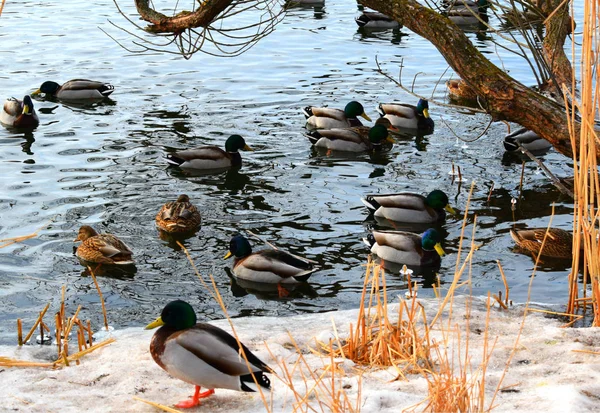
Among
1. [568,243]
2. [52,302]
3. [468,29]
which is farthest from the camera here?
[468,29]

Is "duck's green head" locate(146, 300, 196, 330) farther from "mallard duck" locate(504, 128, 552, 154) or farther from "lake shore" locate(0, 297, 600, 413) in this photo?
"mallard duck" locate(504, 128, 552, 154)

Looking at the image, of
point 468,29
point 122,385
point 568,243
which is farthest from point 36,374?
point 468,29

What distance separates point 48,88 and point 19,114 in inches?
67.6

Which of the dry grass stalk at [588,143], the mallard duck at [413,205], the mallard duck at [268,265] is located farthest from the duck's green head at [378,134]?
the dry grass stalk at [588,143]

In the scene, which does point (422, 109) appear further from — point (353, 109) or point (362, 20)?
point (362, 20)

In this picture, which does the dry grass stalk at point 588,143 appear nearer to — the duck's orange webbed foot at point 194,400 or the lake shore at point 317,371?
the lake shore at point 317,371

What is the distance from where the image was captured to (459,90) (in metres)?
16.8

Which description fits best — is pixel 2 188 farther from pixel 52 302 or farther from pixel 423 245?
pixel 423 245

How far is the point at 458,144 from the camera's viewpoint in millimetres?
13891

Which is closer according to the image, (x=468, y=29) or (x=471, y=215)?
(x=471, y=215)

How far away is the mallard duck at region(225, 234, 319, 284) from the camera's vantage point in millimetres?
9039

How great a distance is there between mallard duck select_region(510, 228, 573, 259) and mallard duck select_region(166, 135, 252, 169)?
4.54 metres

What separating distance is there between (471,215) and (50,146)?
21.1 ft

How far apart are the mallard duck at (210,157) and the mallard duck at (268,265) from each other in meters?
3.42
